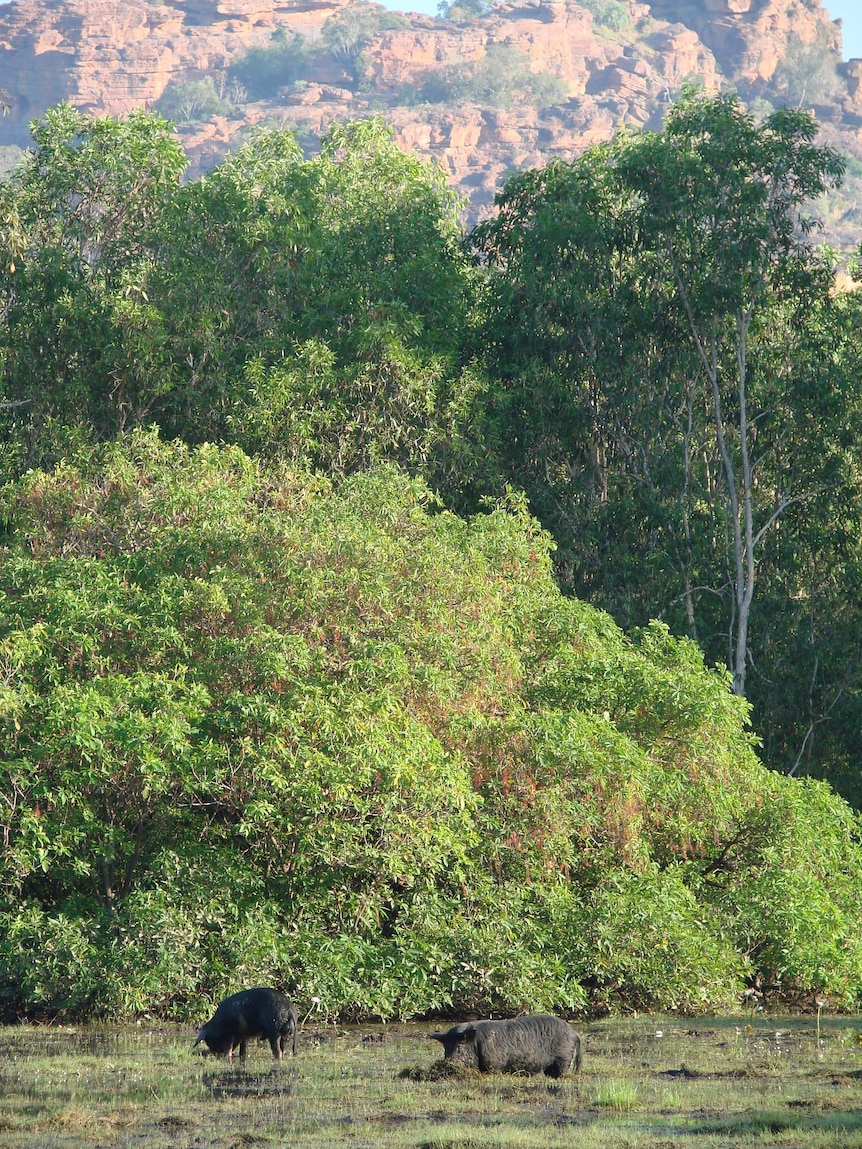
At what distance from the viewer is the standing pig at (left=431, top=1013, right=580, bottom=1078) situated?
8.84 m

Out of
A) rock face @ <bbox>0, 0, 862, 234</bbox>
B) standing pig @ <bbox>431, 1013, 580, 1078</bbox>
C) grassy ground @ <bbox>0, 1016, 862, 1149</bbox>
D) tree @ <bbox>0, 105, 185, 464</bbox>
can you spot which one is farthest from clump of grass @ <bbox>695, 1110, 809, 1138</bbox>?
rock face @ <bbox>0, 0, 862, 234</bbox>

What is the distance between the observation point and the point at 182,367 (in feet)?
60.8

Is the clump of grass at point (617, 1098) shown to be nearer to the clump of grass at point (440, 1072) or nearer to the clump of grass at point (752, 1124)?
the clump of grass at point (752, 1124)

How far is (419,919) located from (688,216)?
1149 cm

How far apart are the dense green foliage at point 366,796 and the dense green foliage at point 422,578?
1.5 inches

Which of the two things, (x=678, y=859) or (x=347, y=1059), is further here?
(x=678, y=859)

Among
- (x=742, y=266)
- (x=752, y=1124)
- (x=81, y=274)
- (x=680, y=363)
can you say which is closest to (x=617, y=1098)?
(x=752, y=1124)

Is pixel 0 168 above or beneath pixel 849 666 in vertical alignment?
above

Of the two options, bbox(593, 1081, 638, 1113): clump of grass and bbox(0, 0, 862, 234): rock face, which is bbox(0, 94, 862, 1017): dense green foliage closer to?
bbox(593, 1081, 638, 1113): clump of grass

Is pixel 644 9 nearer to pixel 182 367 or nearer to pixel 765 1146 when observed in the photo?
pixel 182 367

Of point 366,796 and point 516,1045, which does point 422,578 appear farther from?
point 516,1045

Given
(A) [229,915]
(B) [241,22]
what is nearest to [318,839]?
(A) [229,915]

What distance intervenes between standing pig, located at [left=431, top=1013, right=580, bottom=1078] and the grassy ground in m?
0.13

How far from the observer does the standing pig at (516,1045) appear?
8.84 meters
